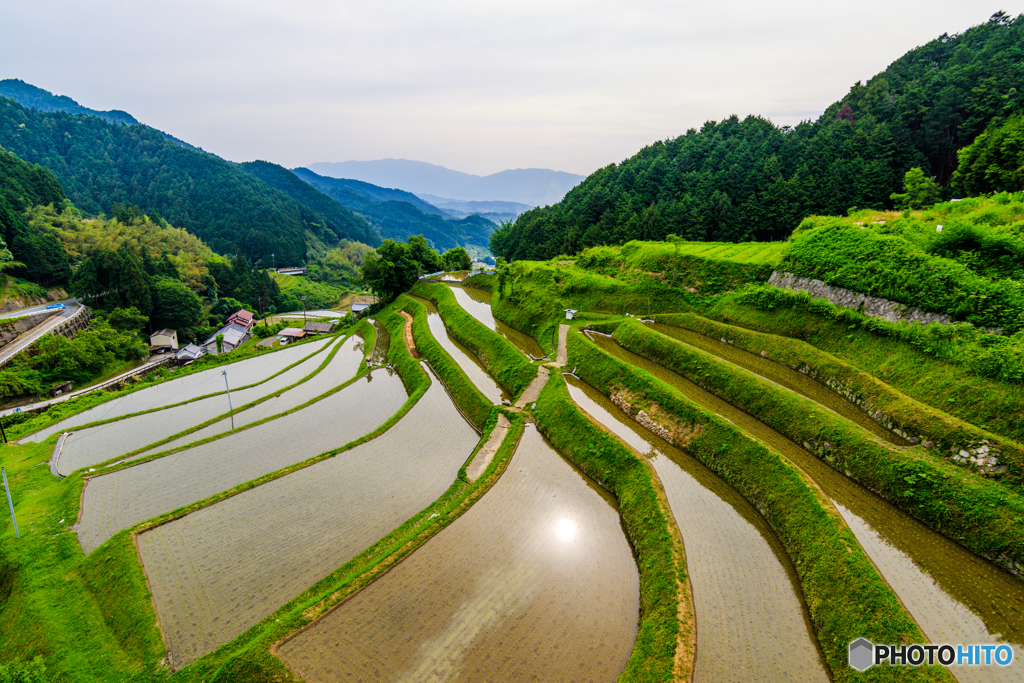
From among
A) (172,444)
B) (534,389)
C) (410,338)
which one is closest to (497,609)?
(534,389)

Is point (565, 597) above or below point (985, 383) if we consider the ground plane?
below

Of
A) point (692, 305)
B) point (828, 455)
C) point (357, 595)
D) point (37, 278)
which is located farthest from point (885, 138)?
point (37, 278)

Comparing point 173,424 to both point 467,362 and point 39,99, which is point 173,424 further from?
point 39,99

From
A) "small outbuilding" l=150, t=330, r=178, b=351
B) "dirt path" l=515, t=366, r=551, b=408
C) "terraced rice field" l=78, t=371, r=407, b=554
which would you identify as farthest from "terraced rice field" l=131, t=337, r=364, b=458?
"small outbuilding" l=150, t=330, r=178, b=351

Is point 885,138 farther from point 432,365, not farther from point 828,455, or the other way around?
point 432,365

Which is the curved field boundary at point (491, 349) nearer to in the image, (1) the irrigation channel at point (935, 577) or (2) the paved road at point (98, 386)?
(1) the irrigation channel at point (935, 577)

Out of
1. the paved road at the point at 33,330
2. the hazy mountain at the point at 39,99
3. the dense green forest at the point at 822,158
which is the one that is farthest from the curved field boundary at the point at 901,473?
the hazy mountain at the point at 39,99
